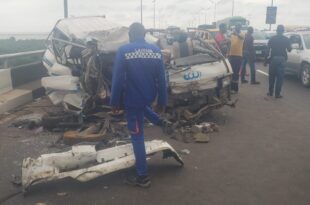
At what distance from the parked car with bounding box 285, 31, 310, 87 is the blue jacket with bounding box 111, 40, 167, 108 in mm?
9142

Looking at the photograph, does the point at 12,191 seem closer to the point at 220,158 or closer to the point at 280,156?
the point at 220,158

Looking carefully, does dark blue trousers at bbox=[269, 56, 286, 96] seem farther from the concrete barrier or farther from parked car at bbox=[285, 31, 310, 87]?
the concrete barrier

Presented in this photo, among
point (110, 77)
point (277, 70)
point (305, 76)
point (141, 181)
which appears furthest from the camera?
point (305, 76)

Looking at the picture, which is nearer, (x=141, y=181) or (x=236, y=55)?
(x=141, y=181)

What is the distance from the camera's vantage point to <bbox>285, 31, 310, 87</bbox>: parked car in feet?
42.1

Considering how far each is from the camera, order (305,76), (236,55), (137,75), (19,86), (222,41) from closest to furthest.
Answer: (137,75) → (19,86) → (236,55) → (222,41) → (305,76)

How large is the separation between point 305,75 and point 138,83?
9569 millimetres

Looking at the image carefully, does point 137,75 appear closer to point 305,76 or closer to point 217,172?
point 217,172

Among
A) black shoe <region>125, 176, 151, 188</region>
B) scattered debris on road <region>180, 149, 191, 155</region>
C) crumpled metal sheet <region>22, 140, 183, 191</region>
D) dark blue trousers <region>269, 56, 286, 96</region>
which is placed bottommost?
scattered debris on road <region>180, 149, 191, 155</region>

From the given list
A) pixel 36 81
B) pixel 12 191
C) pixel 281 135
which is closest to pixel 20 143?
pixel 12 191

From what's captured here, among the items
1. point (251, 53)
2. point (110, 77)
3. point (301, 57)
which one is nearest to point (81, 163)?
point (110, 77)

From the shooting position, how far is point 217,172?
532 cm

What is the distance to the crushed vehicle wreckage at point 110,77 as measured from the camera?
7703 mm

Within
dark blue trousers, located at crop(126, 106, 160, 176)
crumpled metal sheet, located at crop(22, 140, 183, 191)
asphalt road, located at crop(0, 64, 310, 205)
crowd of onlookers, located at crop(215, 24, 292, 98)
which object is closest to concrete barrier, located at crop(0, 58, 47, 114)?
asphalt road, located at crop(0, 64, 310, 205)
